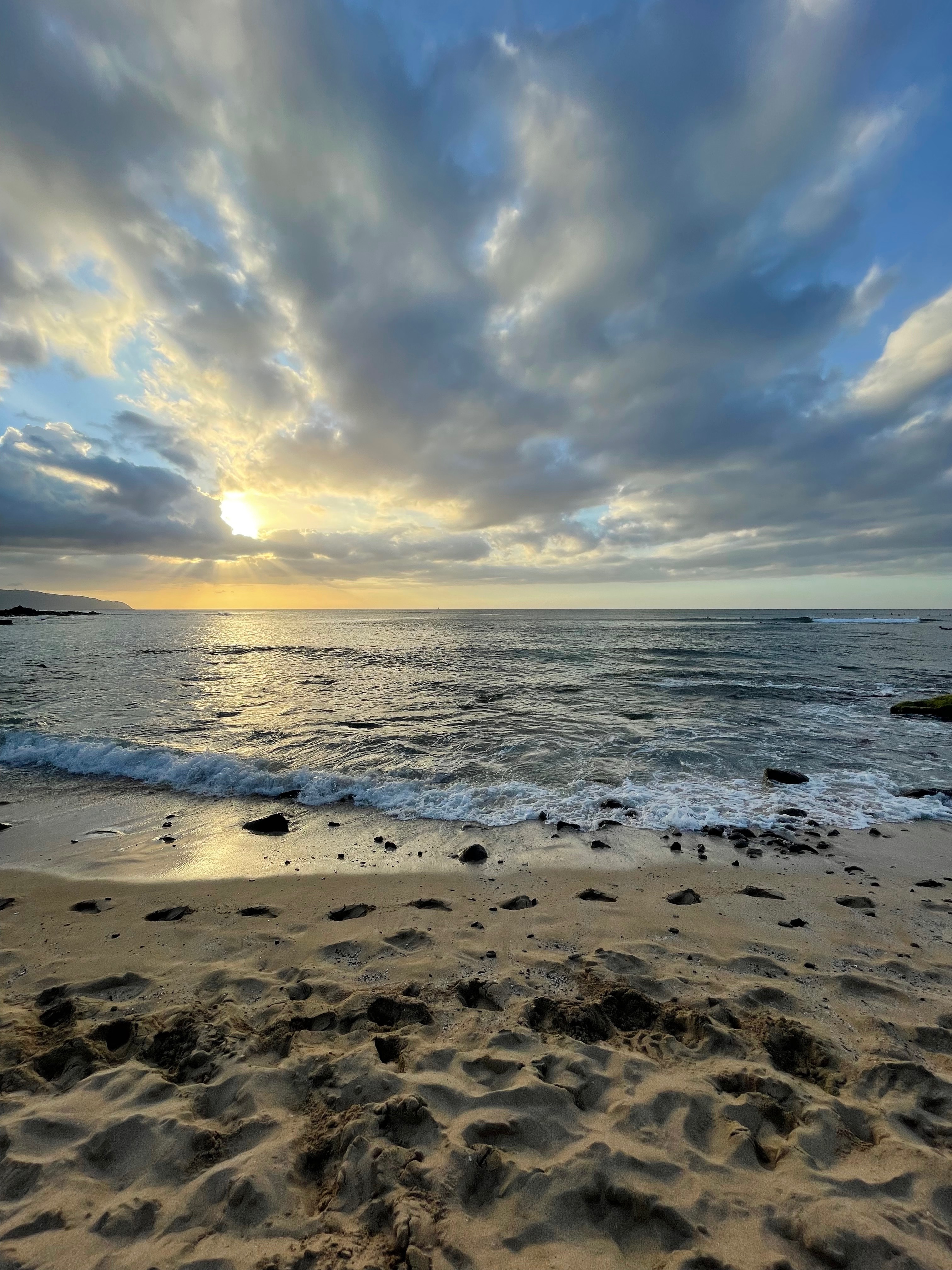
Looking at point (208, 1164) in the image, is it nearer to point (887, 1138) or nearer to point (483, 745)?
point (887, 1138)

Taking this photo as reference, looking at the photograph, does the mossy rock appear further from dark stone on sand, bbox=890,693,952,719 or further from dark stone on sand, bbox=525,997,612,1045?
dark stone on sand, bbox=525,997,612,1045

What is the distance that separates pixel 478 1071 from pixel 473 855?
158 inches

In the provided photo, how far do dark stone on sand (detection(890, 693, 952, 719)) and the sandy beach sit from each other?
14480mm

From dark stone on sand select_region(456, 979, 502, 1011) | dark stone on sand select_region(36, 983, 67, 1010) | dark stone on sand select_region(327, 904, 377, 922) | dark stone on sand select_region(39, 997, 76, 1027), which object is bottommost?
dark stone on sand select_region(327, 904, 377, 922)

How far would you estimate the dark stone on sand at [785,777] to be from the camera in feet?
36.7

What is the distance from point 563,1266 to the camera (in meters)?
2.52

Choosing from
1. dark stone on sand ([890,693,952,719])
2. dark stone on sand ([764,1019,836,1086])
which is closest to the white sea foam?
dark stone on sand ([764,1019,836,1086])

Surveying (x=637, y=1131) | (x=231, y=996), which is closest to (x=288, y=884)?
(x=231, y=996)

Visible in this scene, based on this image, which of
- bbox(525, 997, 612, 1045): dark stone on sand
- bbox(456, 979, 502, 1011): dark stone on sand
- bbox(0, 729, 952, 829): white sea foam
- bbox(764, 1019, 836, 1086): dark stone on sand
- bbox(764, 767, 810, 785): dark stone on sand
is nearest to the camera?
bbox(764, 1019, 836, 1086): dark stone on sand

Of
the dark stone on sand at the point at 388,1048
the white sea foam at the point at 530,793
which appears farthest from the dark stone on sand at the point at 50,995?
the white sea foam at the point at 530,793

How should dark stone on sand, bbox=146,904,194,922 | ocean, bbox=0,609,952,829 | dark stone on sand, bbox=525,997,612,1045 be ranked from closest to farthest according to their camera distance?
dark stone on sand, bbox=525,997,612,1045, dark stone on sand, bbox=146,904,194,922, ocean, bbox=0,609,952,829

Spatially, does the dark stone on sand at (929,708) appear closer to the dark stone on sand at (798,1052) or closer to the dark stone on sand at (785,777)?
the dark stone on sand at (785,777)

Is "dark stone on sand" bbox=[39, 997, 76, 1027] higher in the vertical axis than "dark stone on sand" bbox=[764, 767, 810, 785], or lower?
higher

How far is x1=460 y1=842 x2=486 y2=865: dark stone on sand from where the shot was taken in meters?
7.66
